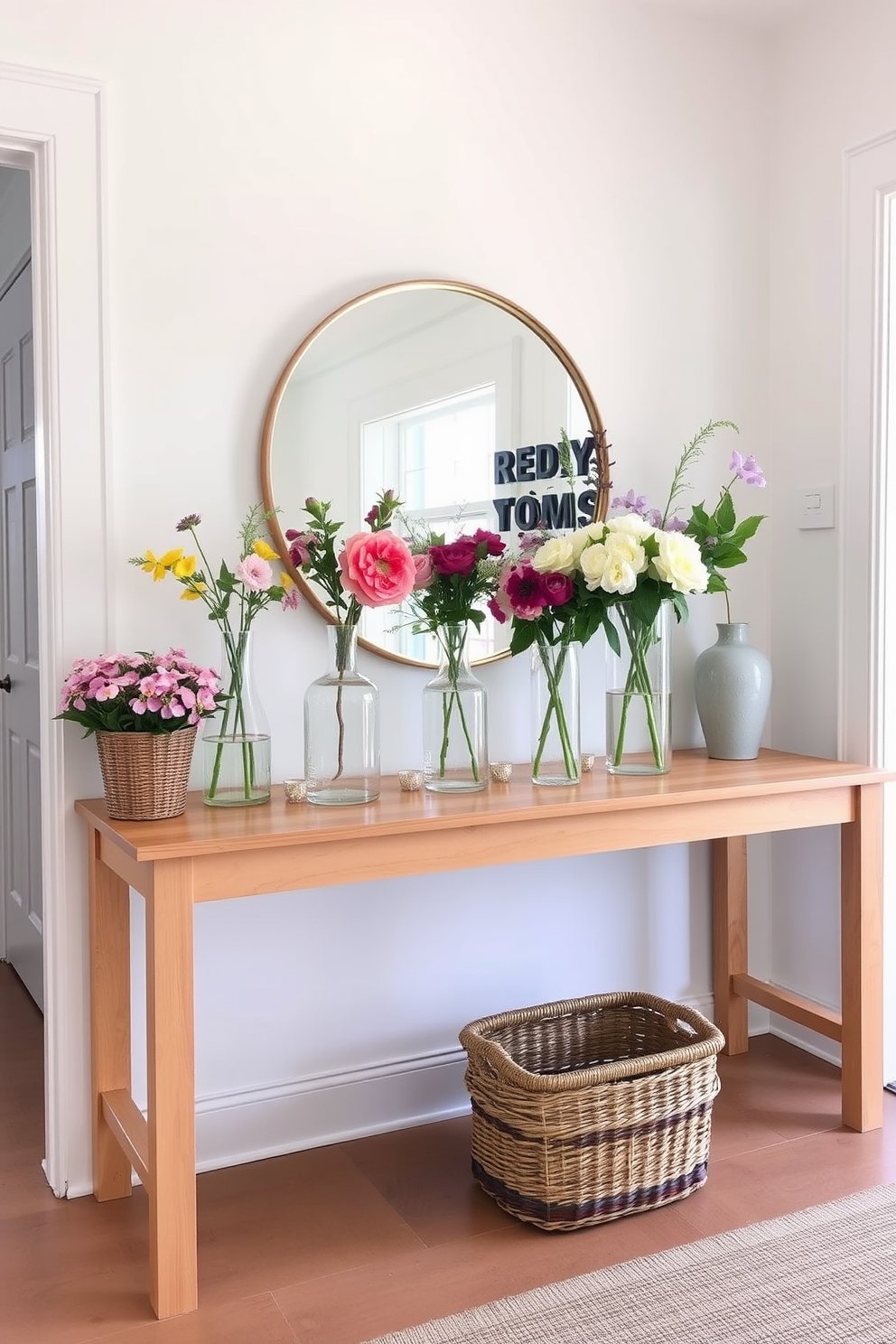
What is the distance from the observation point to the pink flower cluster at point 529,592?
222 cm

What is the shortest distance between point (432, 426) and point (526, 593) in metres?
0.48

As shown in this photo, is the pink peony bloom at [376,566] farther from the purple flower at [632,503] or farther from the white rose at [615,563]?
the purple flower at [632,503]

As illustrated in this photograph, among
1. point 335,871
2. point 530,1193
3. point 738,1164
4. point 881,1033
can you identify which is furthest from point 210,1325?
point 881,1033

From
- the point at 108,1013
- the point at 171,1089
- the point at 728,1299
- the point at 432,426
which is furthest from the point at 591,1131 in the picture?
the point at 432,426

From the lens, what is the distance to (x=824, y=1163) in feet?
7.61

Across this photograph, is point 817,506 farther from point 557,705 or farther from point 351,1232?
point 351,1232

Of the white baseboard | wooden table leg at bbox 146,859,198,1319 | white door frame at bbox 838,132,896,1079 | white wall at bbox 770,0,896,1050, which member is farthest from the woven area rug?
white wall at bbox 770,0,896,1050

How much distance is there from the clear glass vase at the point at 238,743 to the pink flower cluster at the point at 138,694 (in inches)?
5.5

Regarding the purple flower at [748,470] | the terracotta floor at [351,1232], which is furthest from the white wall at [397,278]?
the purple flower at [748,470]

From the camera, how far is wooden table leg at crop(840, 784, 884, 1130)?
8.09ft

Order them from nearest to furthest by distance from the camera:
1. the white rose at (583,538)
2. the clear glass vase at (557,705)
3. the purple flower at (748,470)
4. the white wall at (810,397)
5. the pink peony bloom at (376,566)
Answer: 1. the pink peony bloom at (376,566)
2. the white rose at (583,538)
3. the clear glass vase at (557,705)
4. the purple flower at (748,470)
5. the white wall at (810,397)

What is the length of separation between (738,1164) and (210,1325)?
1074mm

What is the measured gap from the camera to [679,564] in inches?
86.9

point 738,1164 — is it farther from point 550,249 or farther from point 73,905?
point 550,249
